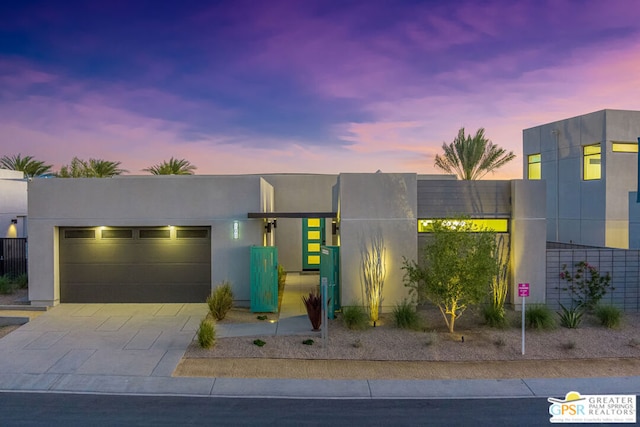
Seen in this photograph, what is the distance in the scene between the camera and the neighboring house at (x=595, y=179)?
59.0 ft

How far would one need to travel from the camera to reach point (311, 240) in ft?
65.0

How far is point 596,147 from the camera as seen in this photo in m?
18.6

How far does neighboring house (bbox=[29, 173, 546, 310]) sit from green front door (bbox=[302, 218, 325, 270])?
20.8 feet

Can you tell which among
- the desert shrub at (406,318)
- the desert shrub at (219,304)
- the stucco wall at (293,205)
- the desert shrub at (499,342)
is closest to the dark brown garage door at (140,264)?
the desert shrub at (219,304)

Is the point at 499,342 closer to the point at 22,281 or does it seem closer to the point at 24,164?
the point at 22,281

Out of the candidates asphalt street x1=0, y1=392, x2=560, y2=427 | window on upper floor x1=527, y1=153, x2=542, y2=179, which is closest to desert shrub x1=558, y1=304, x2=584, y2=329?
asphalt street x1=0, y1=392, x2=560, y2=427

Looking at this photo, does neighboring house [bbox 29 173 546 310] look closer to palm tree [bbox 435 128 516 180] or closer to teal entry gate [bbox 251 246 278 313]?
teal entry gate [bbox 251 246 278 313]

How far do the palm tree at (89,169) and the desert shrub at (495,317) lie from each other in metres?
21.6

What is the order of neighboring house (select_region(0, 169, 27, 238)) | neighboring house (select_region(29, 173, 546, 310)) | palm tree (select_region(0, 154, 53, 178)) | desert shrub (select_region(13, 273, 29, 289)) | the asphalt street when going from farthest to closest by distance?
palm tree (select_region(0, 154, 53, 178)), neighboring house (select_region(0, 169, 27, 238)), desert shrub (select_region(13, 273, 29, 289)), neighboring house (select_region(29, 173, 546, 310)), the asphalt street

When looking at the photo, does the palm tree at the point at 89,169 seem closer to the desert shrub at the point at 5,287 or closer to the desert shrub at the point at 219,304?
the desert shrub at the point at 5,287

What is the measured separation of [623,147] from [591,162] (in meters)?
1.23

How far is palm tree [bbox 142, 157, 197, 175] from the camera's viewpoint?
94.1 feet

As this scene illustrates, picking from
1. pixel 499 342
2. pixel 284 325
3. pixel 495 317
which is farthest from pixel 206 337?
pixel 495 317

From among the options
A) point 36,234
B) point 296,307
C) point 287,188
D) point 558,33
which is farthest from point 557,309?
point 36,234
